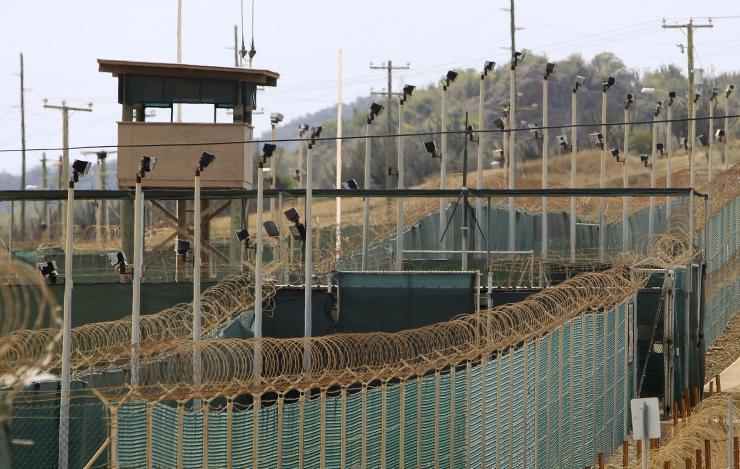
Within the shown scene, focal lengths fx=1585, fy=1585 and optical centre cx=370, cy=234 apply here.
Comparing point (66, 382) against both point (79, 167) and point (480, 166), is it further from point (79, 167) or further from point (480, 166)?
point (480, 166)

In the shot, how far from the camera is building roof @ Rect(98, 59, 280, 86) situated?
36.2 metres

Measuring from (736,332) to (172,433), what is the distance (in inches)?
1053

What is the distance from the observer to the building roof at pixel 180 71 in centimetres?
3616

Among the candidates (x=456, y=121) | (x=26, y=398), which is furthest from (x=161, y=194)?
(x=456, y=121)

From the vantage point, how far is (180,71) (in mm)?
36469

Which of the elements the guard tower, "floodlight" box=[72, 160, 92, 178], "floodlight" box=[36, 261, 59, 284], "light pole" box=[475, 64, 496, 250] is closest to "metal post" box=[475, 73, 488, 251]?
"light pole" box=[475, 64, 496, 250]

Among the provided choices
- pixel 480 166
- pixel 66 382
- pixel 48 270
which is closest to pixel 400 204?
pixel 480 166

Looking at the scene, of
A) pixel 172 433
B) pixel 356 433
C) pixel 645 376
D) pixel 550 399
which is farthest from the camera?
→ pixel 645 376

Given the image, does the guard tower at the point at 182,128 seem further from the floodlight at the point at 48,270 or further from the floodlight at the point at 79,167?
the floodlight at the point at 79,167

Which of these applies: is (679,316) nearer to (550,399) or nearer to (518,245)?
(550,399)

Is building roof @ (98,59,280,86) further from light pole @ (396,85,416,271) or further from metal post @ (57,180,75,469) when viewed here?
metal post @ (57,180,75,469)

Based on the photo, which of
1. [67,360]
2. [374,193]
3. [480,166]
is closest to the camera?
[67,360]

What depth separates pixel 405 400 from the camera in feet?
54.5

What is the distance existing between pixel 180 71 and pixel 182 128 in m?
1.39
